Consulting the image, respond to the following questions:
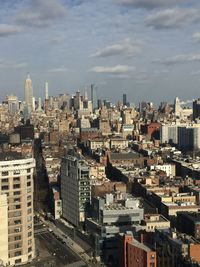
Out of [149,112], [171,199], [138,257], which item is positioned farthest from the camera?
[149,112]

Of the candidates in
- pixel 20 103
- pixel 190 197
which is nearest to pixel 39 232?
pixel 190 197

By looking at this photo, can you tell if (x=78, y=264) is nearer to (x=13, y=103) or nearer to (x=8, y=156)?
(x=8, y=156)

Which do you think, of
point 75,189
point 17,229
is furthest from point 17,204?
point 75,189

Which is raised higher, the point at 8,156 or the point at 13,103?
the point at 13,103

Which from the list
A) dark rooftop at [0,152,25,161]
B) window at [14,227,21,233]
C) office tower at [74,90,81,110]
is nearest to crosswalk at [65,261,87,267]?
window at [14,227,21,233]

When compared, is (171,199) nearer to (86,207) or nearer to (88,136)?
(86,207)

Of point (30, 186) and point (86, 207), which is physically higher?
point (30, 186)

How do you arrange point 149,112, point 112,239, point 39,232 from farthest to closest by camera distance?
point 149,112 < point 39,232 < point 112,239
